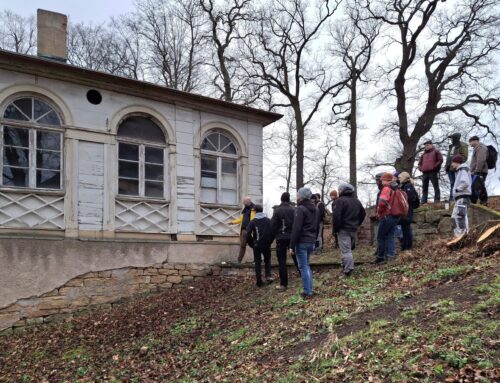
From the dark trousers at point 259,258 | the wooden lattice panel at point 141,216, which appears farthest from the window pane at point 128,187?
the dark trousers at point 259,258

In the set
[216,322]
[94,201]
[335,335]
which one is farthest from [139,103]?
[335,335]

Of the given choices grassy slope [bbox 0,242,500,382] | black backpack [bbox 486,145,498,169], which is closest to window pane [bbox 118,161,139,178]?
grassy slope [bbox 0,242,500,382]

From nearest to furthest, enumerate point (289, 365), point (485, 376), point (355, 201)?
point (485, 376), point (289, 365), point (355, 201)

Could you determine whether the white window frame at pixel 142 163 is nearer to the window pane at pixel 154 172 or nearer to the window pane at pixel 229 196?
the window pane at pixel 154 172

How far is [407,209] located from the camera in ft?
28.9

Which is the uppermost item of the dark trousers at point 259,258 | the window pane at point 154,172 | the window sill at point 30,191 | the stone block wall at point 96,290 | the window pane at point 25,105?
the window pane at point 25,105

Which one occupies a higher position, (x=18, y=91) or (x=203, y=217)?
(x=18, y=91)

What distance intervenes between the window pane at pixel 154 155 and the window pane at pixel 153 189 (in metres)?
0.56

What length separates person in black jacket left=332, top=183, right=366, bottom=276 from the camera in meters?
8.43

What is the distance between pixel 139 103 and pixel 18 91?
8.97ft

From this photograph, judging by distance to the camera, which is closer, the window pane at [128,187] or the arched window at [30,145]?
the arched window at [30,145]

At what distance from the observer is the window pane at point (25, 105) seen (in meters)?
9.77

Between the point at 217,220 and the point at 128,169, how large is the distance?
8.93 ft

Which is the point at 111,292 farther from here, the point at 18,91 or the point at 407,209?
the point at 407,209
